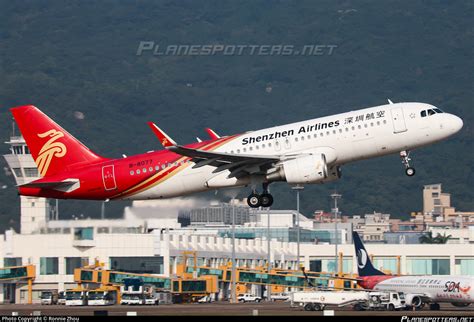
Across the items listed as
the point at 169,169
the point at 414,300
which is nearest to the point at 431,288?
the point at 414,300

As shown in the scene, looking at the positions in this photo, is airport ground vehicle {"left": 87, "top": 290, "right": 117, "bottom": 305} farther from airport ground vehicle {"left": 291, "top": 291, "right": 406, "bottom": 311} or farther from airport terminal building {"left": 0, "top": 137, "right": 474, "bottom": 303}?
airport ground vehicle {"left": 291, "top": 291, "right": 406, "bottom": 311}

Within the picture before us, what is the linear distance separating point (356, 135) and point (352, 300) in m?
26.5

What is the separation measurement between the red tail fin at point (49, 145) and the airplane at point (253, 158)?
0.20 ft

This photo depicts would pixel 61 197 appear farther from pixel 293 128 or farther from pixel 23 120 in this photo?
pixel 293 128

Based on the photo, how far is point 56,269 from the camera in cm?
11912

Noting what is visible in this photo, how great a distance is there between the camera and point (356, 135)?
71.7 meters

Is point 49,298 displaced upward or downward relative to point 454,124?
downward

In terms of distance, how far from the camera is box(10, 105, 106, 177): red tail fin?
77.2 meters

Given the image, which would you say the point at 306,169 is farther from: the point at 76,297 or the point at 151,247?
the point at 151,247

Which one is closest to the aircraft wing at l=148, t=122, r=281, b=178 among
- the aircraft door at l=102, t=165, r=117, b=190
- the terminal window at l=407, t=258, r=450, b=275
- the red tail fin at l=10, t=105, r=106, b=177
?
the aircraft door at l=102, t=165, r=117, b=190

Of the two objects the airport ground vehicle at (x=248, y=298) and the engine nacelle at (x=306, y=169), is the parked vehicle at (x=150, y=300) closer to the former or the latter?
the airport ground vehicle at (x=248, y=298)

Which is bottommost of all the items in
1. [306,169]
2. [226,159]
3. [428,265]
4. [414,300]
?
[414,300]

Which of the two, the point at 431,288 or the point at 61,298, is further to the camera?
the point at 61,298

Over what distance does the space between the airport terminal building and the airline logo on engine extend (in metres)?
6.41
